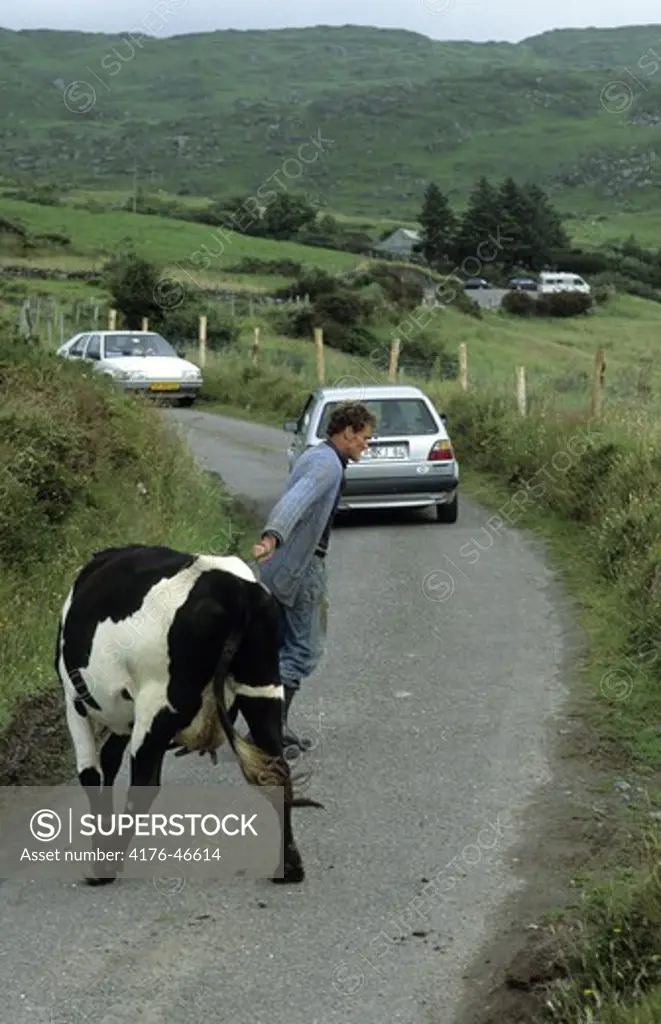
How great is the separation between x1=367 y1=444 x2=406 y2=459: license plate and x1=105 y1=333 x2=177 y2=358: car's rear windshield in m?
14.8

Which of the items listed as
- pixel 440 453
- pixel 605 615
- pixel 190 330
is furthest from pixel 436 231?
pixel 605 615

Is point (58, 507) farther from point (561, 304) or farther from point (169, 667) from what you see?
point (561, 304)

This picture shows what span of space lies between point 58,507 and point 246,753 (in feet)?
20.8

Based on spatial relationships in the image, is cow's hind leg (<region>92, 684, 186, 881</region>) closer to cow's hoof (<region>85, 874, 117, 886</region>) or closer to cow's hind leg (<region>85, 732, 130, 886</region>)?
cow's hind leg (<region>85, 732, 130, 886</region>)

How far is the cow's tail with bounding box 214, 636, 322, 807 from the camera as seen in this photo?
231 inches

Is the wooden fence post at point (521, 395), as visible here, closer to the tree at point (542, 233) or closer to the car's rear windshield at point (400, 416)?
the car's rear windshield at point (400, 416)

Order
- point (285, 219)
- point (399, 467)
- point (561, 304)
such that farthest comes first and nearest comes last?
1. point (285, 219)
2. point (561, 304)
3. point (399, 467)

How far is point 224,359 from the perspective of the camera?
128 feet

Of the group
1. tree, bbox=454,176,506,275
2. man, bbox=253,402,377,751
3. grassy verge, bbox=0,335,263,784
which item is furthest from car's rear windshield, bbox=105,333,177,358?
tree, bbox=454,176,506,275

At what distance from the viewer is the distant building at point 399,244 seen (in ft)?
330

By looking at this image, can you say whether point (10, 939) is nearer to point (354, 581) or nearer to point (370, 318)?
point (354, 581)

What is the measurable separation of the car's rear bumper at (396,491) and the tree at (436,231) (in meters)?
86.7

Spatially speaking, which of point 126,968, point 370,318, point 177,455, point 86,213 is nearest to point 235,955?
point 126,968

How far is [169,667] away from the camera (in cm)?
582
